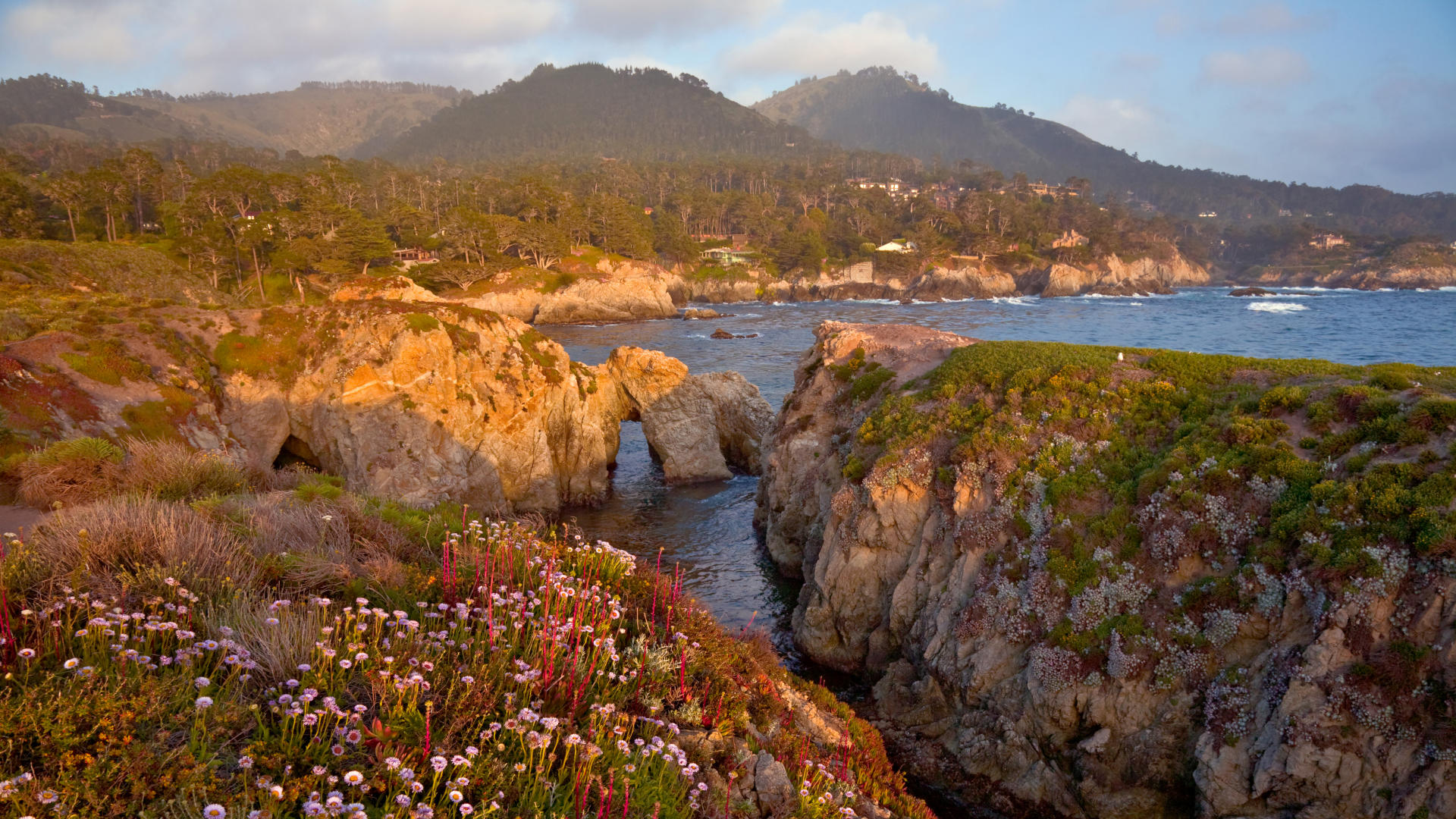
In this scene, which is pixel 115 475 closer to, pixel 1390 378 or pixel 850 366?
pixel 850 366

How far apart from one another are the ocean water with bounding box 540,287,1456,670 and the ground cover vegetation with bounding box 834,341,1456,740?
19.8 ft

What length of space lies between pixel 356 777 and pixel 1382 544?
12.6m

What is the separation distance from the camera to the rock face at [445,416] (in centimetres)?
2236

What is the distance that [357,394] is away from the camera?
74.1 feet

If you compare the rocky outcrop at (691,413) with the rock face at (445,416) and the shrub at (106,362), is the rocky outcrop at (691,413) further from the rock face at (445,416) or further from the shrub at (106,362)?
the shrub at (106,362)

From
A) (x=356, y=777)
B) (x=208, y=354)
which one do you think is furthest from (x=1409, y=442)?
(x=208, y=354)

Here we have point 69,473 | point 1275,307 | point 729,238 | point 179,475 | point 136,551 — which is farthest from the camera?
point 729,238

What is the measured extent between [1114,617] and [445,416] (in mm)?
19984

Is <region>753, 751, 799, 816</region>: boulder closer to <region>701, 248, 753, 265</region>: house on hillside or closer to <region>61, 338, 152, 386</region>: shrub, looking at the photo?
<region>61, 338, 152, 386</region>: shrub

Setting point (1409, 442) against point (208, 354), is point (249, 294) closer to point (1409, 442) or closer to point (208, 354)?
point (208, 354)

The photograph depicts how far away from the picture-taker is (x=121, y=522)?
6.52 m

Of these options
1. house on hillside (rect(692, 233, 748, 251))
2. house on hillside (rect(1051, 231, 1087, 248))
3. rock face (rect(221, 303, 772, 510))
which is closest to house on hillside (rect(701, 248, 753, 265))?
house on hillside (rect(692, 233, 748, 251))

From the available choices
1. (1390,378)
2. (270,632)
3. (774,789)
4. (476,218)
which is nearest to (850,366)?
(1390,378)

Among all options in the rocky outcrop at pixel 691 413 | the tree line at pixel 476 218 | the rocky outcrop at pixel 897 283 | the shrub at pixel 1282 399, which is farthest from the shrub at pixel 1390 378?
the rocky outcrop at pixel 897 283
